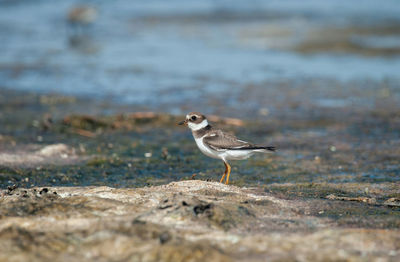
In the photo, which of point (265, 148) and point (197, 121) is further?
point (197, 121)

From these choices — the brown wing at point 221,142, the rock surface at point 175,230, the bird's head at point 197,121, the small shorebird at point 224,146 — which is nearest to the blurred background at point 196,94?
the small shorebird at point 224,146

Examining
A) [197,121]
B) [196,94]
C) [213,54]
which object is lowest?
[196,94]

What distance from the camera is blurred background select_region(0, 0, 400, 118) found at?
1295 cm

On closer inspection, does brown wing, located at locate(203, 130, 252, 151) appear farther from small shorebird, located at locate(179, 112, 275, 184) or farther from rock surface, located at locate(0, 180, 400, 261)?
rock surface, located at locate(0, 180, 400, 261)

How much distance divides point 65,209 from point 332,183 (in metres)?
3.61

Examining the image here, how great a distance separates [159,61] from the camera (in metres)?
16.7


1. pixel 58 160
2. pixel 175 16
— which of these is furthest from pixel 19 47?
pixel 58 160

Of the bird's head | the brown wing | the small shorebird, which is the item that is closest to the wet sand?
the small shorebird

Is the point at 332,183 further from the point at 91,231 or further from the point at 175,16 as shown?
the point at 175,16

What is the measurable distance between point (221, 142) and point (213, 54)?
1099cm

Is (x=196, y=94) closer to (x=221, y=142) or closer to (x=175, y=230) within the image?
(x=221, y=142)

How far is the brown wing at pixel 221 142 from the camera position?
22.6 ft

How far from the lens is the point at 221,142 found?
22.7ft

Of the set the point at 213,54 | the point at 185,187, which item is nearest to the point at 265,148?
the point at 185,187
